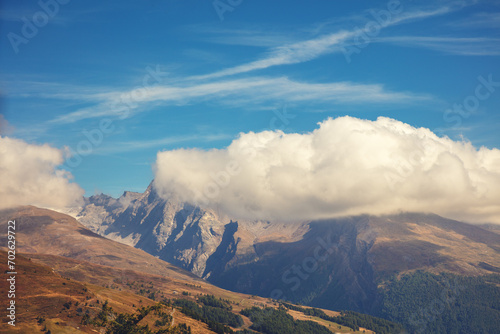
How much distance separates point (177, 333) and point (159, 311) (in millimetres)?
12716

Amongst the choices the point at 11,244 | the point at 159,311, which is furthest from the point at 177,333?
the point at 11,244

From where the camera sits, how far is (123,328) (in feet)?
578

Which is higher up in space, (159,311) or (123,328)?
(159,311)

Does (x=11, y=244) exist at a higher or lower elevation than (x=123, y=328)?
higher

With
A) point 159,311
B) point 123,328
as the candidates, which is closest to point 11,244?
point 123,328

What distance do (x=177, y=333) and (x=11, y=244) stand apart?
8711 cm

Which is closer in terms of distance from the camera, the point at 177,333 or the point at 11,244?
the point at 177,333

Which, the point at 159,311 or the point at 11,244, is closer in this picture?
the point at 159,311

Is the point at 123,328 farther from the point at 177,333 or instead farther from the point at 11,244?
the point at 11,244

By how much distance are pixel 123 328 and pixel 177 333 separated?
21.9m

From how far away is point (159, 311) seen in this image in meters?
170

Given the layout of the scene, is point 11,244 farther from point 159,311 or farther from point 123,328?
point 159,311
